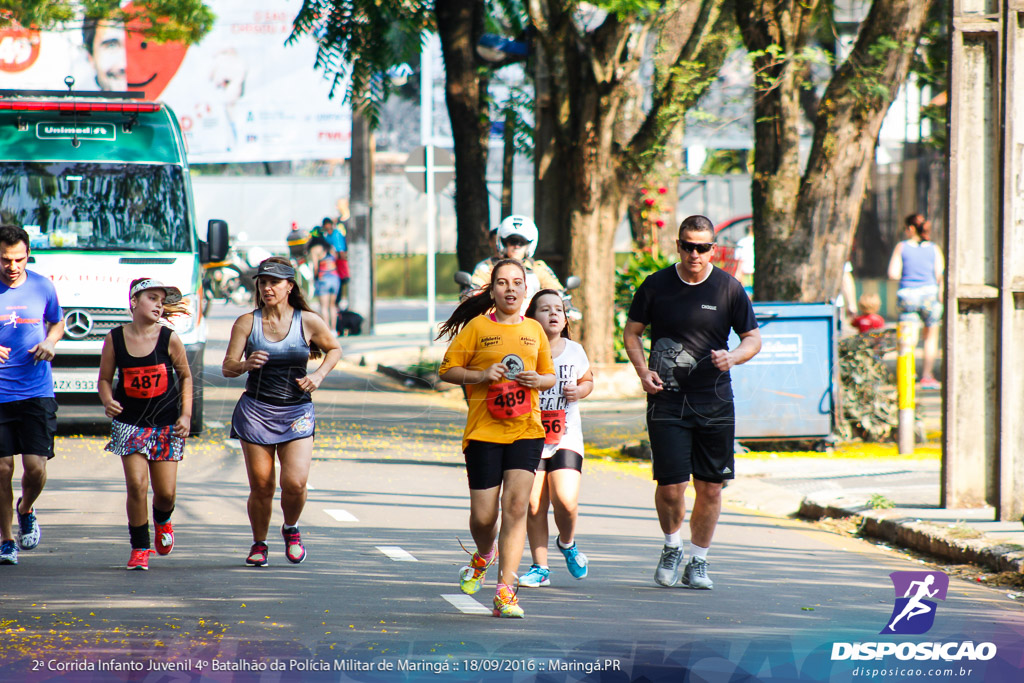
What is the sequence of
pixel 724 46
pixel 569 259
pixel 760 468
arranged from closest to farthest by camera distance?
pixel 760 468, pixel 569 259, pixel 724 46

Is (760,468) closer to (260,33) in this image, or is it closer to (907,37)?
(907,37)

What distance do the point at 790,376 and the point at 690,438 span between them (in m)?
5.29

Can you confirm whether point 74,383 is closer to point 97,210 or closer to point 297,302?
point 97,210

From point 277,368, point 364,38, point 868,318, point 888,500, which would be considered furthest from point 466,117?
point 277,368

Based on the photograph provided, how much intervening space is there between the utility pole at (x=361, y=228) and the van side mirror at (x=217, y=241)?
12.2 meters

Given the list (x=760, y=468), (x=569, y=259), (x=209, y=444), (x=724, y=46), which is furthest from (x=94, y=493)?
(x=724, y=46)

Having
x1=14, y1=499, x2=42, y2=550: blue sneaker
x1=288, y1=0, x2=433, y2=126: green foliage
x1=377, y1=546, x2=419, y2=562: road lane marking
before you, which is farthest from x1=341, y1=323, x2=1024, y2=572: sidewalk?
x1=288, y1=0, x2=433, y2=126: green foliage

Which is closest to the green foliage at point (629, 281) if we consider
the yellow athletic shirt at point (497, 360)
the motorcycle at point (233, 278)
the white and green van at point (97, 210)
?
the white and green van at point (97, 210)

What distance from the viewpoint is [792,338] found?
40.0ft

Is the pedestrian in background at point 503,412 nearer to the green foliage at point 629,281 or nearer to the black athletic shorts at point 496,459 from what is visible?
the black athletic shorts at point 496,459

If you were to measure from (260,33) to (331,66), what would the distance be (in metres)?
15.4

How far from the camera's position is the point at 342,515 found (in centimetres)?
926

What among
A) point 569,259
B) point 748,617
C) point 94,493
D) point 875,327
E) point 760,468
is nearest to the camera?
point 748,617

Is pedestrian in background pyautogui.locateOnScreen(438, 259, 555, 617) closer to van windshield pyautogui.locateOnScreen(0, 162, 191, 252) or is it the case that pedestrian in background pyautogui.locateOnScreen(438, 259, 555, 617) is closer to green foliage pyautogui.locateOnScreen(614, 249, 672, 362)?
van windshield pyautogui.locateOnScreen(0, 162, 191, 252)
